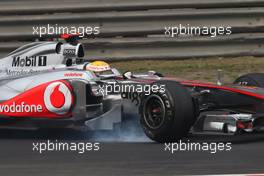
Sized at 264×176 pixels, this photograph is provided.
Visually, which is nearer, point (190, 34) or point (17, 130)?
point (17, 130)

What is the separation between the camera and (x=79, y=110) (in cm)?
810

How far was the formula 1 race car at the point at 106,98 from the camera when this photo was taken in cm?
747

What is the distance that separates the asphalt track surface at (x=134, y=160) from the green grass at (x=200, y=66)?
3.45 metres

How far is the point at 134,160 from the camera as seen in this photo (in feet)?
22.0

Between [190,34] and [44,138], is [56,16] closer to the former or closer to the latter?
[190,34]

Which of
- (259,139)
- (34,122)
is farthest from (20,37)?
(259,139)

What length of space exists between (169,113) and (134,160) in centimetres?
81

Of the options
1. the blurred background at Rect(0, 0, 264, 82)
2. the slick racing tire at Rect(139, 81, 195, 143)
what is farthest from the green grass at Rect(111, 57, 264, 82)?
the slick racing tire at Rect(139, 81, 195, 143)

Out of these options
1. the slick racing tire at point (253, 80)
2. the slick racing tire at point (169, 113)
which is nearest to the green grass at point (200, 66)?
the slick racing tire at point (253, 80)

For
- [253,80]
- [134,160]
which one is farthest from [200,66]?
[134,160]

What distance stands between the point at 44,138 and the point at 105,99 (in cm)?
79

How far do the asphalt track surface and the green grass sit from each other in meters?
3.45

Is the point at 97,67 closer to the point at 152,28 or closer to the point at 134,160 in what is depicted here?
the point at 134,160

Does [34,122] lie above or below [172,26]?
below
